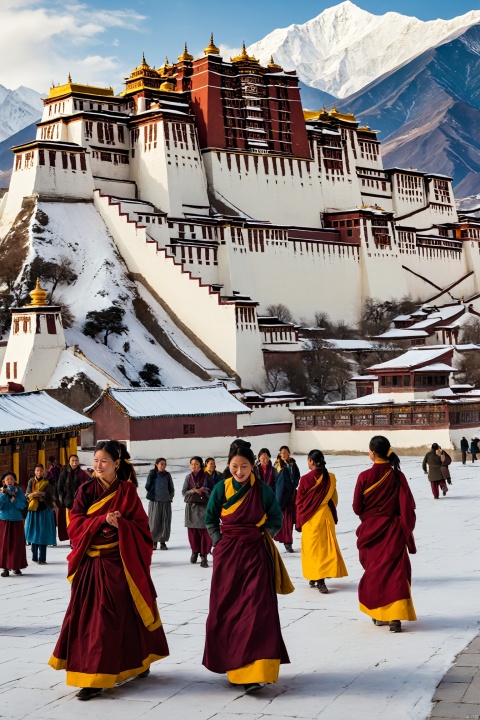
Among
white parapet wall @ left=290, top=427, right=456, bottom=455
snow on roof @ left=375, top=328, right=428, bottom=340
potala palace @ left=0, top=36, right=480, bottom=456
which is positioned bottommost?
white parapet wall @ left=290, top=427, right=456, bottom=455

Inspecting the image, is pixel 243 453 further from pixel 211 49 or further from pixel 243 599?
pixel 211 49

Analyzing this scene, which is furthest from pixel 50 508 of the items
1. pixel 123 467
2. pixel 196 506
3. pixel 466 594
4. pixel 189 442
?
pixel 189 442

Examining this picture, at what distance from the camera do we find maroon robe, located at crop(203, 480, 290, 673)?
23.1 ft

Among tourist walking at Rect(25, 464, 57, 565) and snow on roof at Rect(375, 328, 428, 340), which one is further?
snow on roof at Rect(375, 328, 428, 340)

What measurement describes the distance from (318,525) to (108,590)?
164 inches

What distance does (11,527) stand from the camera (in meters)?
12.6

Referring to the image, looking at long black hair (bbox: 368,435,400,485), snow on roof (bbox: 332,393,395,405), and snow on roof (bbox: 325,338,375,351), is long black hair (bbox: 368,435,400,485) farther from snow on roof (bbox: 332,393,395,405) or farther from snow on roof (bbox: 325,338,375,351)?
snow on roof (bbox: 325,338,375,351)

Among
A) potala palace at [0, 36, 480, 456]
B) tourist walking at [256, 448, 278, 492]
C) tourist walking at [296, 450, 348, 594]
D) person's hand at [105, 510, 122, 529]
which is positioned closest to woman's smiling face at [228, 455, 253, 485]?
person's hand at [105, 510, 122, 529]

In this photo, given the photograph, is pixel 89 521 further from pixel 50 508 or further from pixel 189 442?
pixel 189 442

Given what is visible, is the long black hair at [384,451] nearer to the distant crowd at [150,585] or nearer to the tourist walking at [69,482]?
the distant crowd at [150,585]

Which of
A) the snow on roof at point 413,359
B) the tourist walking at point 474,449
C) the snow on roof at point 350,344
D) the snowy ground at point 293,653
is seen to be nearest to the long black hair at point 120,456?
the snowy ground at point 293,653

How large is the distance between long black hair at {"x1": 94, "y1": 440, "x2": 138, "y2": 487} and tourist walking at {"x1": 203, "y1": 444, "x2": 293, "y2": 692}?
2.16 feet

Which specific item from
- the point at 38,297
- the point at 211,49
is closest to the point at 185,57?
the point at 211,49

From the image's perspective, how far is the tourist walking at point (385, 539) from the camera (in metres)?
8.79
